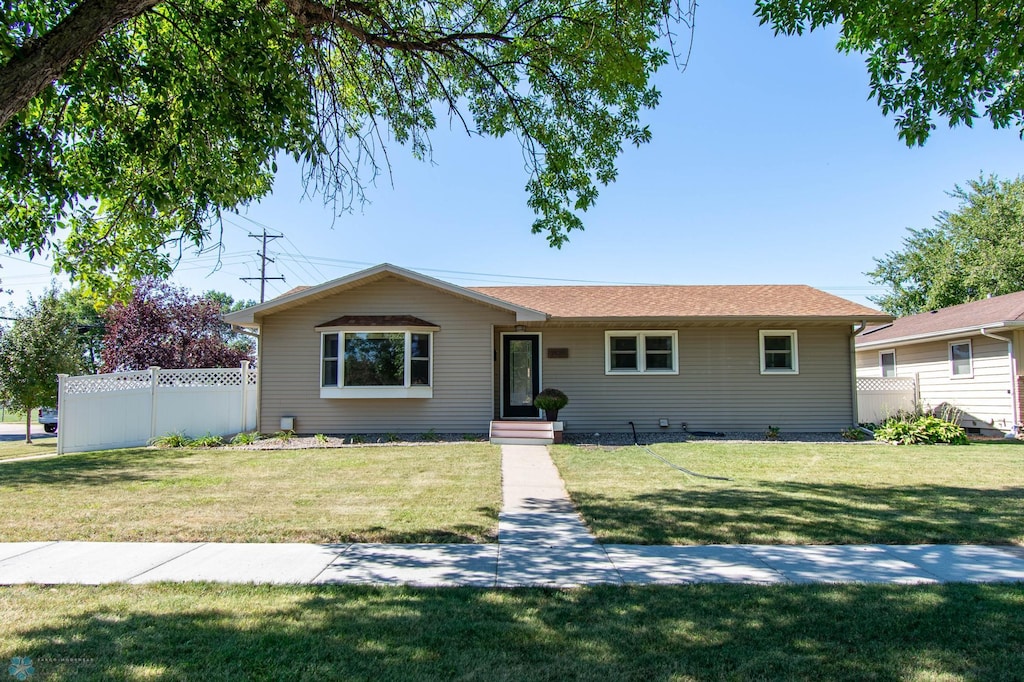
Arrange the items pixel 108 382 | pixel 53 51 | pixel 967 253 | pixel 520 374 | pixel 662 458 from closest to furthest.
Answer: pixel 53 51, pixel 662 458, pixel 108 382, pixel 520 374, pixel 967 253

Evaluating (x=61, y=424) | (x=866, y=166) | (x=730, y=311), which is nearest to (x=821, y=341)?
(x=730, y=311)

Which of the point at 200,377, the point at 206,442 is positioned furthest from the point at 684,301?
the point at 200,377

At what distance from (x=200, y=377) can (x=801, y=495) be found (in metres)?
13.5

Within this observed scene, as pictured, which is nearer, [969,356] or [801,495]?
[801,495]

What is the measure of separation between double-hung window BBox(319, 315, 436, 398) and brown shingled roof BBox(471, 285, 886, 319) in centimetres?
285

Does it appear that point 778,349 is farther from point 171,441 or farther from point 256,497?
point 171,441

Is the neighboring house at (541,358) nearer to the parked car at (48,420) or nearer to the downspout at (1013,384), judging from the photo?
the downspout at (1013,384)

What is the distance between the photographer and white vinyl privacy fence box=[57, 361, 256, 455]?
1200 centimetres

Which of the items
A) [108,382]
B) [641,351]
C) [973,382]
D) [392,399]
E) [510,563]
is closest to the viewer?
[510,563]

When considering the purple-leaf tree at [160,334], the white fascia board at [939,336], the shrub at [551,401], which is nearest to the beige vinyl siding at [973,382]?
the white fascia board at [939,336]

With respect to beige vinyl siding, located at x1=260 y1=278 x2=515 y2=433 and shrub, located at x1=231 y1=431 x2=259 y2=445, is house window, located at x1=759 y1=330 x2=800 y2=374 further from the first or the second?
shrub, located at x1=231 y1=431 x2=259 y2=445

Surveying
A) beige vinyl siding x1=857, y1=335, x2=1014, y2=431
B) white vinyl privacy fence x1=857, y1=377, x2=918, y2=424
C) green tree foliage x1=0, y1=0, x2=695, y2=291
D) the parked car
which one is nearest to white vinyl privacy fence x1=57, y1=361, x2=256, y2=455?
green tree foliage x1=0, y1=0, x2=695, y2=291

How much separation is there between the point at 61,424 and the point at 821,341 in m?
17.5

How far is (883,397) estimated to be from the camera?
51.4ft
